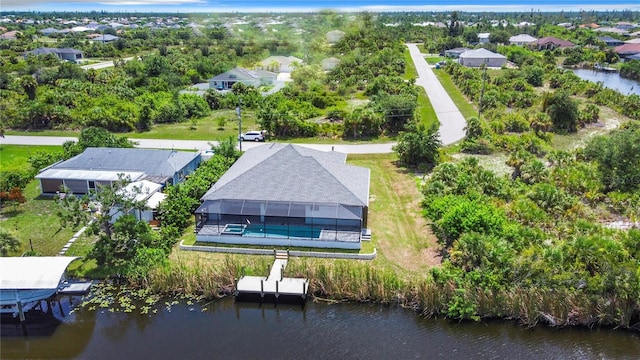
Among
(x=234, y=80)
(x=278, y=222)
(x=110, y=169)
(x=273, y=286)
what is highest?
(x=234, y=80)

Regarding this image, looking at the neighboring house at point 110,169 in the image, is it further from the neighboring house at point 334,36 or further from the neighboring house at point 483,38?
the neighboring house at point 483,38

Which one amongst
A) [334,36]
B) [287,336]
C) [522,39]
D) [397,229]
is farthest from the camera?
[522,39]

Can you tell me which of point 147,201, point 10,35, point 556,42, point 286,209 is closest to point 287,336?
point 286,209

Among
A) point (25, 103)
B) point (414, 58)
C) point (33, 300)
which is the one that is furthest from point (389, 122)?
point (414, 58)

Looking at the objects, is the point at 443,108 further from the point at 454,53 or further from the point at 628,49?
the point at 628,49

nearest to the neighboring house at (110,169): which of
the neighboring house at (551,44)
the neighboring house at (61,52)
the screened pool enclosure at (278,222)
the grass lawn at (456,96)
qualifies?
the screened pool enclosure at (278,222)

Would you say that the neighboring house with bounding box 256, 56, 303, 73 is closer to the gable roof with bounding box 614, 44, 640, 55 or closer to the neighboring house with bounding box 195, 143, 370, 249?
the neighboring house with bounding box 195, 143, 370, 249
